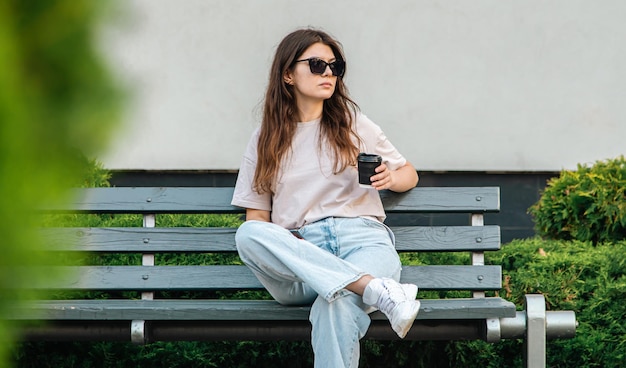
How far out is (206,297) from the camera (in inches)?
163

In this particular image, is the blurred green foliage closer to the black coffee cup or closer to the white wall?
the black coffee cup

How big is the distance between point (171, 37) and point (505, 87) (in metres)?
2.64

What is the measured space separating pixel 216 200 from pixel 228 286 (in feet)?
1.18

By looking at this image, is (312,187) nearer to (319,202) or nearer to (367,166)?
(319,202)

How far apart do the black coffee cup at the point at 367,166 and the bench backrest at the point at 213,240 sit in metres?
0.45

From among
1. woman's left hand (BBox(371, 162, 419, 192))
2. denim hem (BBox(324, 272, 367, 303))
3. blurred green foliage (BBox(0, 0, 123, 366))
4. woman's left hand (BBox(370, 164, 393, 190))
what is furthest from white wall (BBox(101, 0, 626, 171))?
blurred green foliage (BBox(0, 0, 123, 366))

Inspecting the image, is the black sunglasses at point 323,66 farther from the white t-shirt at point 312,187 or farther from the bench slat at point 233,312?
the bench slat at point 233,312

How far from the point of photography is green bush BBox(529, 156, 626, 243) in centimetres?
523

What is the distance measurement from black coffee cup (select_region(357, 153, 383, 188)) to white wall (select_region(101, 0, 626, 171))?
4095 mm

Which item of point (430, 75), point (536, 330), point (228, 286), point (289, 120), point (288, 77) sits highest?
point (430, 75)

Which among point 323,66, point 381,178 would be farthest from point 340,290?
point 323,66

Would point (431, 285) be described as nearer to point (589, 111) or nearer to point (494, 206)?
point (494, 206)

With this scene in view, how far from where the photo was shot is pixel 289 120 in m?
3.66

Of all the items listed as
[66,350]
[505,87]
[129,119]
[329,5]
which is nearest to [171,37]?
[329,5]
